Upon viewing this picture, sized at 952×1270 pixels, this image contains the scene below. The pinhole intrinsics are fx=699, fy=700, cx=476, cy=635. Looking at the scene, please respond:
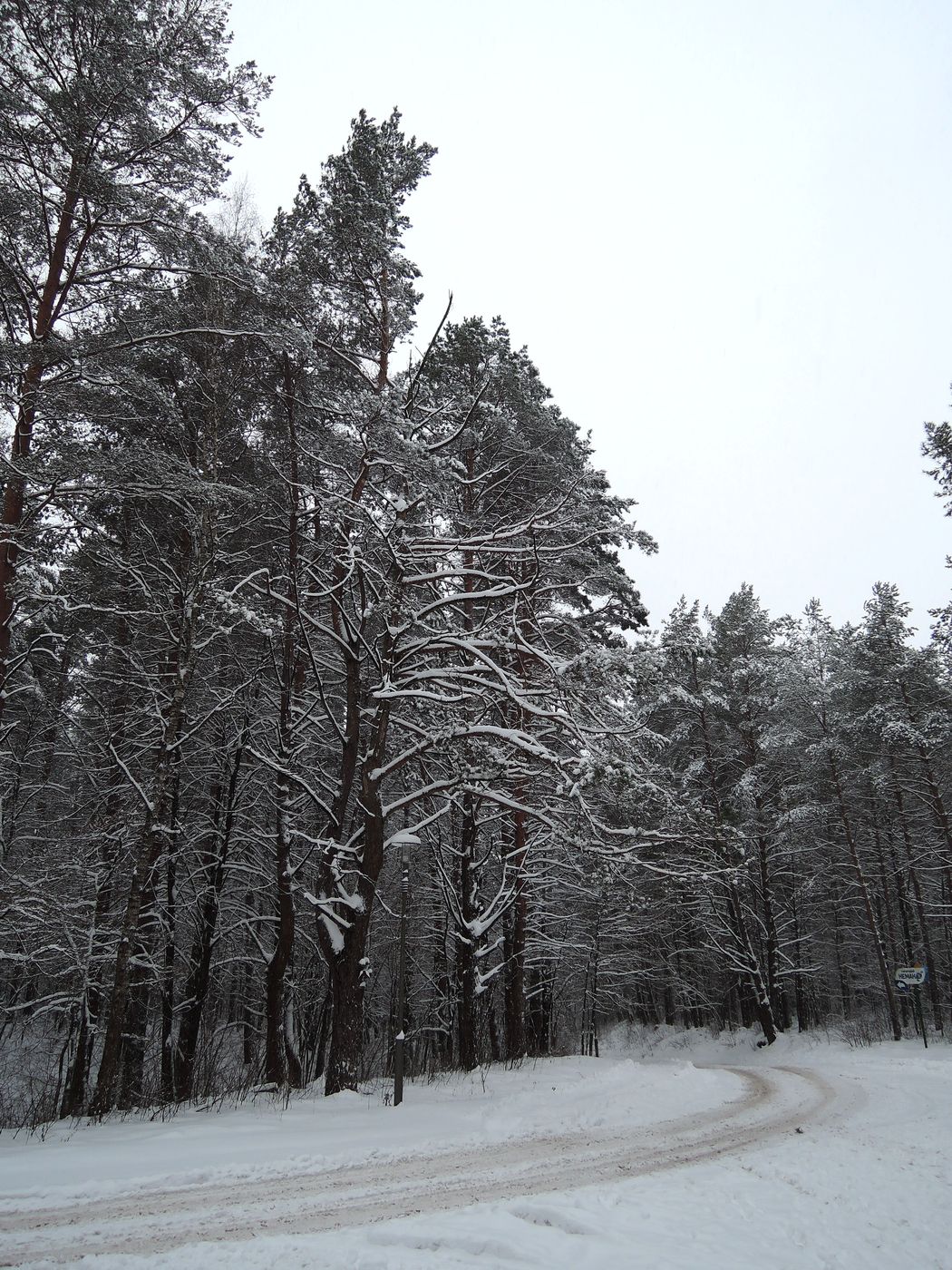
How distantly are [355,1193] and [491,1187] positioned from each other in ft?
3.67

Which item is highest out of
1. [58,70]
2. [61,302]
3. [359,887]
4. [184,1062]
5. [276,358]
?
[58,70]

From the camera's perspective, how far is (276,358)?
1317 centimetres

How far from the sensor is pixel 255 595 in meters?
13.8

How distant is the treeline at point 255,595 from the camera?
9.84 metres

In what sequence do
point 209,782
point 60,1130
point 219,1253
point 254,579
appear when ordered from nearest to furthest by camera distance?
point 219,1253 → point 60,1130 → point 254,579 → point 209,782

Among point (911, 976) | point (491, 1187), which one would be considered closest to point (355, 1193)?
point (491, 1187)

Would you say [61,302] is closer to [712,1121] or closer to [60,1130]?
[60,1130]

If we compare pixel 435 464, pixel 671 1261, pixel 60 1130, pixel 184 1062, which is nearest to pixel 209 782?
pixel 184 1062

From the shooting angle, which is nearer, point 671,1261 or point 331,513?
point 671,1261

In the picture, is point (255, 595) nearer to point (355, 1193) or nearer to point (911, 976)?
point (355, 1193)

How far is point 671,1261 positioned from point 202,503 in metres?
11.1

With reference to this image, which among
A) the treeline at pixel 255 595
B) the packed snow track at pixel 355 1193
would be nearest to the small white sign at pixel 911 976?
the treeline at pixel 255 595

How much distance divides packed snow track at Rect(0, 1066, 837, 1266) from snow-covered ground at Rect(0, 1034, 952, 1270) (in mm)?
25

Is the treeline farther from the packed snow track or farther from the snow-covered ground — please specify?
the packed snow track
